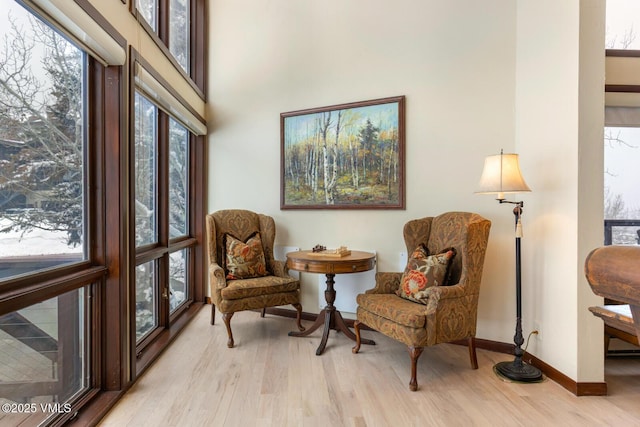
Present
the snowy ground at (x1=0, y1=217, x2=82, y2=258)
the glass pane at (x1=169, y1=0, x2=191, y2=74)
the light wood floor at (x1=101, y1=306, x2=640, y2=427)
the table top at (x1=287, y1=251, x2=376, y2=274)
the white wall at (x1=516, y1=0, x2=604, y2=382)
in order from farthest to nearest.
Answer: the glass pane at (x1=169, y1=0, x2=191, y2=74)
the table top at (x1=287, y1=251, x2=376, y2=274)
the white wall at (x1=516, y1=0, x2=604, y2=382)
the light wood floor at (x1=101, y1=306, x2=640, y2=427)
the snowy ground at (x1=0, y1=217, x2=82, y2=258)

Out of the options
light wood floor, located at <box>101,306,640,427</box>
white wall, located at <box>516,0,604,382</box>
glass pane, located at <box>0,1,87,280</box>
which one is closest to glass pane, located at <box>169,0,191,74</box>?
glass pane, located at <box>0,1,87,280</box>

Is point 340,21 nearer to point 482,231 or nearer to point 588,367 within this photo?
point 482,231

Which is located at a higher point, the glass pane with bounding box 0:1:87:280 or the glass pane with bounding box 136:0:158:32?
the glass pane with bounding box 136:0:158:32

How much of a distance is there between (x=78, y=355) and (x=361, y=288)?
2.26 m

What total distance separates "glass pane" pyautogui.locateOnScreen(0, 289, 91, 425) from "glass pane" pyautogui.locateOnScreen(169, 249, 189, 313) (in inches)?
56.6

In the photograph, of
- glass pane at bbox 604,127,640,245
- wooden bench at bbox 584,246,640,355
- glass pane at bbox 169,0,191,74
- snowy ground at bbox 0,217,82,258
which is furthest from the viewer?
glass pane at bbox 169,0,191,74

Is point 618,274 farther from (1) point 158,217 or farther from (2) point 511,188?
(1) point 158,217

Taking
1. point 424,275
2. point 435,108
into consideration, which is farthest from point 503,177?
point 435,108

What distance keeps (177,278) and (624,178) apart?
4298 millimetres

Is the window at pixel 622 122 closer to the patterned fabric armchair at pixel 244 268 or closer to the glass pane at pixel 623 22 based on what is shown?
the glass pane at pixel 623 22

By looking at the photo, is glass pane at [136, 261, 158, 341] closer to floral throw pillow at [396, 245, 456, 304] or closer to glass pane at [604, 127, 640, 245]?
floral throw pillow at [396, 245, 456, 304]

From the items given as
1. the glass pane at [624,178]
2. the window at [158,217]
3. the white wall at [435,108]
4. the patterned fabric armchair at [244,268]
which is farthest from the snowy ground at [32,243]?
the glass pane at [624,178]

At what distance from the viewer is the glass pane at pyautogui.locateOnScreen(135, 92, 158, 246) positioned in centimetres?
266

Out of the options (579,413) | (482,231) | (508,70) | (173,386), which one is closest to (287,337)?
(173,386)
